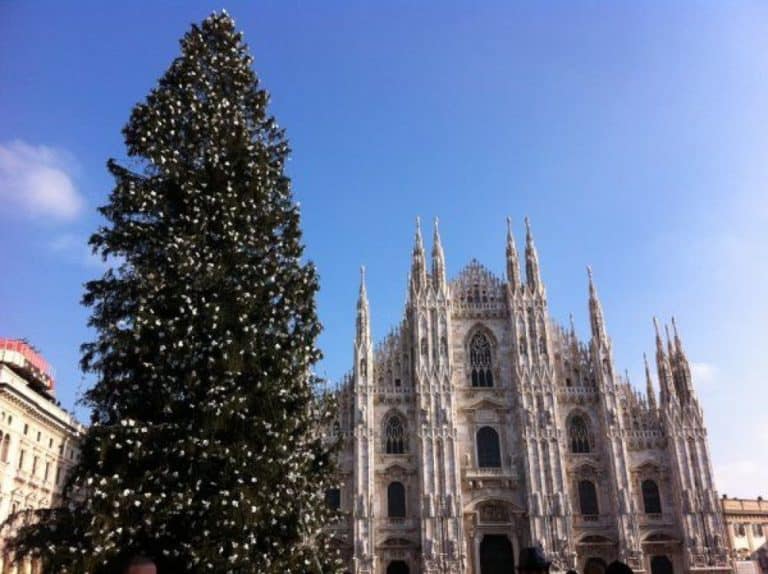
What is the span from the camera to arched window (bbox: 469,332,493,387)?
141 feet

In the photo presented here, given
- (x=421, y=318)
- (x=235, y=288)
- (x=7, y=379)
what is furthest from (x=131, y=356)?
(x=421, y=318)

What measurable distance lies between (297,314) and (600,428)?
28725 millimetres

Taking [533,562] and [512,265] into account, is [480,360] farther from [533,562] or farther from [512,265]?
[533,562]

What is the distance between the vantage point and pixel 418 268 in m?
44.4

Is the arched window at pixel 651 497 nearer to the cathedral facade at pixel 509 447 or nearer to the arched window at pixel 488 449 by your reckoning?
the cathedral facade at pixel 509 447

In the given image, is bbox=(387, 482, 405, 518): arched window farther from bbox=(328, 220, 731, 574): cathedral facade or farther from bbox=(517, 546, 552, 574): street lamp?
bbox=(517, 546, 552, 574): street lamp

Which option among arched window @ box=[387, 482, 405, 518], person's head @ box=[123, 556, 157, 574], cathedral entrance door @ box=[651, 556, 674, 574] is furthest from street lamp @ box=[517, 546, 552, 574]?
cathedral entrance door @ box=[651, 556, 674, 574]

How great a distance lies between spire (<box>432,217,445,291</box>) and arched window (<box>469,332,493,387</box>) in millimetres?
3814

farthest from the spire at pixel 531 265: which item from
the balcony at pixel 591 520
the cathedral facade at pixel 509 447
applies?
the balcony at pixel 591 520

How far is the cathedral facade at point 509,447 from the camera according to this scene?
38.4 m

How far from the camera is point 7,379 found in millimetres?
33031

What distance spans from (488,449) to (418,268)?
11504 mm

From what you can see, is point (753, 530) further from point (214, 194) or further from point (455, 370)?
point (214, 194)

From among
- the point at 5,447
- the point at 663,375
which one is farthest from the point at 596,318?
the point at 5,447
